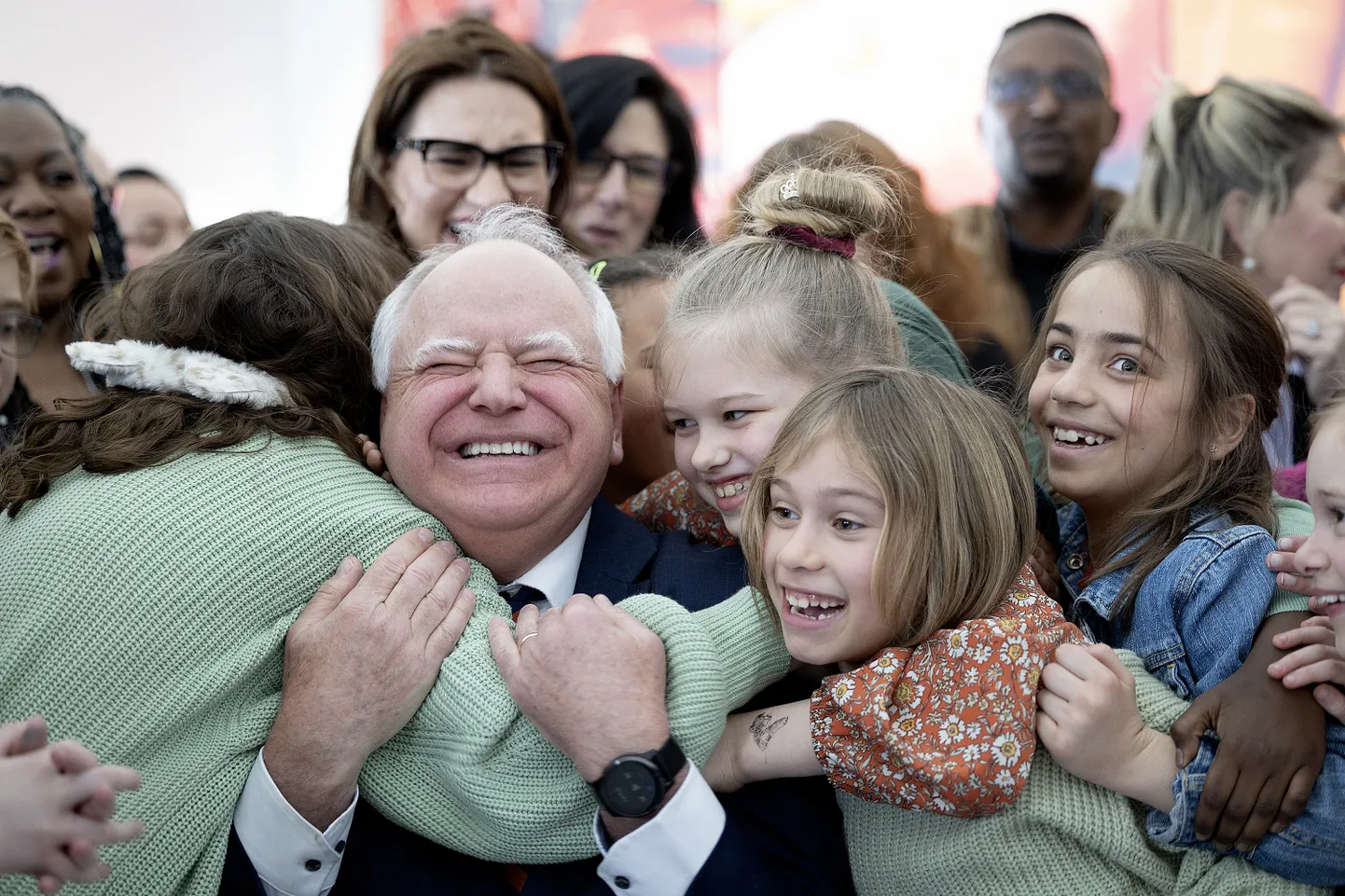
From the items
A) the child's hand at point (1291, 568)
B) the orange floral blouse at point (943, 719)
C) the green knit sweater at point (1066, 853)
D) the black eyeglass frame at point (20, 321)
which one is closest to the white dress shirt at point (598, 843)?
the orange floral blouse at point (943, 719)

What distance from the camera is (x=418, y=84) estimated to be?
3266 mm

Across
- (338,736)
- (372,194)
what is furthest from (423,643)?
(372,194)

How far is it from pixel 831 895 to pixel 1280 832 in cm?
68

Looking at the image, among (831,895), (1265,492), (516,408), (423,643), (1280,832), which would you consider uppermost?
(516,408)

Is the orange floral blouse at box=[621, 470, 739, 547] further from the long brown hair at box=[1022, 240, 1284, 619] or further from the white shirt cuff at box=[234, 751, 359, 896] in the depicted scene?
the white shirt cuff at box=[234, 751, 359, 896]

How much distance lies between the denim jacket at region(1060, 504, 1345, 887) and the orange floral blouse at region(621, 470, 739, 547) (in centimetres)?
72

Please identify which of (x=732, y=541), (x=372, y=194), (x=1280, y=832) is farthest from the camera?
(x=372, y=194)

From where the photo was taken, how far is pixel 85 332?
2418 mm

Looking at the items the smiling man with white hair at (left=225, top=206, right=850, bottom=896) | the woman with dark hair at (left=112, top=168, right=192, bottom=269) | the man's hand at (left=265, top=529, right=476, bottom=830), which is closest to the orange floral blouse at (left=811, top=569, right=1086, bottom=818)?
the smiling man with white hair at (left=225, top=206, right=850, bottom=896)

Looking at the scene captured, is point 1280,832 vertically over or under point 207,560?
under

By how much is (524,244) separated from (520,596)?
0.68 meters

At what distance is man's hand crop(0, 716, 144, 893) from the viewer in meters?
1.39

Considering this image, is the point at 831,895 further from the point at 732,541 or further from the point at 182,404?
the point at 182,404

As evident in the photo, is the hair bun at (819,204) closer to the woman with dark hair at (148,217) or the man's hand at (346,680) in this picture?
the man's hand at (346,680)
